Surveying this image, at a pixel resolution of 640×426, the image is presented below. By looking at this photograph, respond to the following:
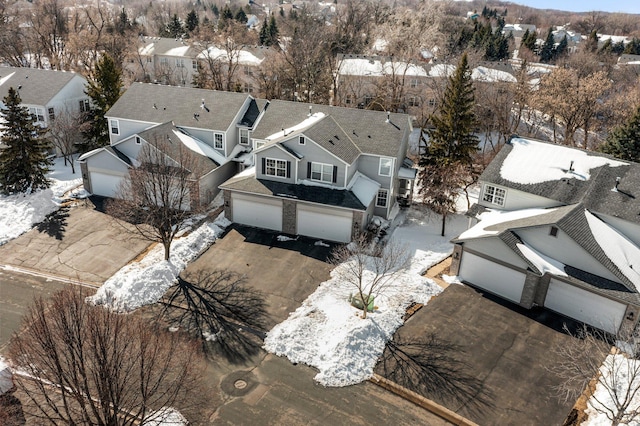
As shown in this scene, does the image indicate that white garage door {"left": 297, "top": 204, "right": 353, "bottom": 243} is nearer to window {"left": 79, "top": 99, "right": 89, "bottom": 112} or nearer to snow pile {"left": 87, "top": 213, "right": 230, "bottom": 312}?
snow pile {"left": 87, "top": 213, "right": 230, "bottom": 312}

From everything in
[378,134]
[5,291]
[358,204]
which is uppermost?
[378,134]

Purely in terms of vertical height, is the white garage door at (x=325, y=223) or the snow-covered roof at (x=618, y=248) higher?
the snow-covered roof at (x=618, y=248)

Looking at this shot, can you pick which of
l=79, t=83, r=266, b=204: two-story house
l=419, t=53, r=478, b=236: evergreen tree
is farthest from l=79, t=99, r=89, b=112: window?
l=419, t=53, r=478, b=236: evergreen tree

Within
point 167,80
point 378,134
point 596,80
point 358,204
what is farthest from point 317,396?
point 167,80

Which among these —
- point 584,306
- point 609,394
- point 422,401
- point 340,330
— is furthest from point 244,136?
point 609,394

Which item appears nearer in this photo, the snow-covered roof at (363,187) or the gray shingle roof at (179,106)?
the snow-covered roof at (363,187)

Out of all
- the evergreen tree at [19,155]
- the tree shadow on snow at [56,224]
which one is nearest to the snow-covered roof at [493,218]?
the tree shadow on snow at [56,224]

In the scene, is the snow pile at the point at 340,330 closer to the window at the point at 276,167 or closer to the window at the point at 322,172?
the window at the point at 322,172

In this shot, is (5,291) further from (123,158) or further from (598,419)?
(598,419)
